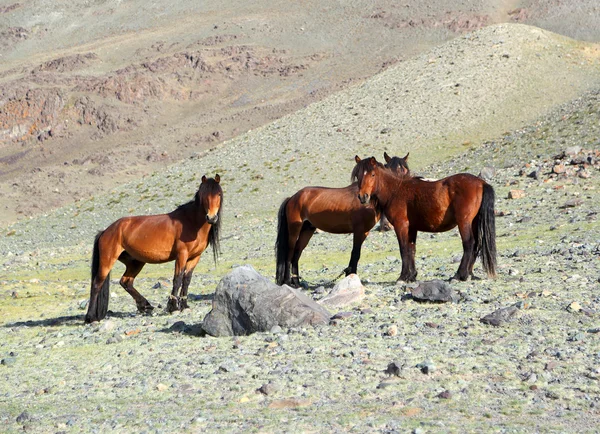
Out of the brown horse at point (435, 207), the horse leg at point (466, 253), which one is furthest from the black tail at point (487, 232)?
the horse leg at point (466, 253)

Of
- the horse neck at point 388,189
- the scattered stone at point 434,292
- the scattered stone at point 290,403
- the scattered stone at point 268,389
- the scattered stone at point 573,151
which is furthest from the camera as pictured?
the scattered stone at point 573,151

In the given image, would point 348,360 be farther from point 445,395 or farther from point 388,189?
point 388,189

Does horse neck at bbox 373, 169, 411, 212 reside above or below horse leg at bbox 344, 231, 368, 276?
above

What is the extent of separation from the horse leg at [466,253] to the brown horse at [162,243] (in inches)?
168

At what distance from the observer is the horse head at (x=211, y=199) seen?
47.1 feet

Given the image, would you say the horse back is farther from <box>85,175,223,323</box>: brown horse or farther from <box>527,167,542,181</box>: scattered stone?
<box>527,167,542,181</box>: scattered stone

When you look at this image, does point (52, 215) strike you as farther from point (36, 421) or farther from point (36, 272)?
point (36, 421)

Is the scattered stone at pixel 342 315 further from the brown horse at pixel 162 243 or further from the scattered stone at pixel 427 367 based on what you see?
the brown horse at pixel 162 243

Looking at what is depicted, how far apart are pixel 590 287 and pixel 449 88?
42918mm

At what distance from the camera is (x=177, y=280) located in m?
14.9

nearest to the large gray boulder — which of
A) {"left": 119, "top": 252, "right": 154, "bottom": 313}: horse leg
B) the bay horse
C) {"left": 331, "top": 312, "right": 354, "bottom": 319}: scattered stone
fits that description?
{"left": 331, "top": 312, "right": 354, "bottom": 319}: scattered stone

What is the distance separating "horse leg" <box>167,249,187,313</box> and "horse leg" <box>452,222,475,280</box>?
4.77 m

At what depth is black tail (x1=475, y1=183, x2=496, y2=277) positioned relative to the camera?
48.4ft

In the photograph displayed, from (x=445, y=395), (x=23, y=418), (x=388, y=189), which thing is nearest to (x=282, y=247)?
(x=388, y=189)
